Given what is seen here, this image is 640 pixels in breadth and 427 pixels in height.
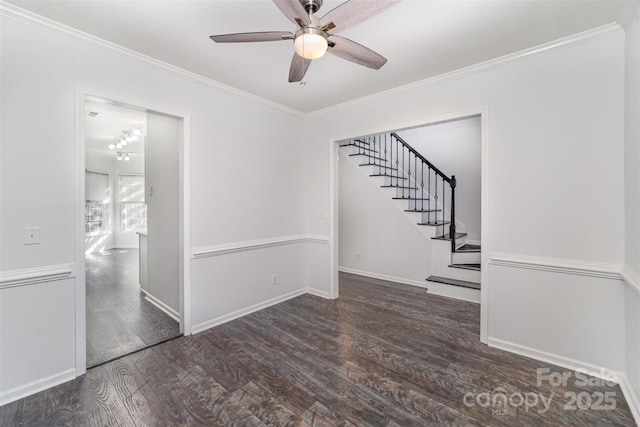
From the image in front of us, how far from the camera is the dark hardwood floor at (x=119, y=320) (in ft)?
8.60

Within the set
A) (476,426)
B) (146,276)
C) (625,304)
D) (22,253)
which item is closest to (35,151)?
(22,253)

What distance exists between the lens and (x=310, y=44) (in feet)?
4.99

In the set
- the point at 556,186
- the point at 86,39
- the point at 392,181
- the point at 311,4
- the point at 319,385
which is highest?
the point at 86,39

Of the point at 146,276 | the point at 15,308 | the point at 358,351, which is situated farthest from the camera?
the point at 146,276

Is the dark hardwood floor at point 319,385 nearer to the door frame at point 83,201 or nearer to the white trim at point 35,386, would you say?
the white trim at point 35,386

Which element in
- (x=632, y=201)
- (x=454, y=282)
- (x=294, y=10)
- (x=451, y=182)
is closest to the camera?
(x=294, y=10)

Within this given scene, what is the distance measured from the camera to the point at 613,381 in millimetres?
2090

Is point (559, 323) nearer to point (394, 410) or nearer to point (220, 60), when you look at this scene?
point (394, 410)

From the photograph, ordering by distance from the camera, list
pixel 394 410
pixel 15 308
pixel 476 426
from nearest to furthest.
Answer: pixel 476 426 → pixel 394 410 → pixel 15 308

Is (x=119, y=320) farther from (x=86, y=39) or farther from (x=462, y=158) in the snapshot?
(x=462, y=158)

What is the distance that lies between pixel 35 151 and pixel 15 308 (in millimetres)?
1118

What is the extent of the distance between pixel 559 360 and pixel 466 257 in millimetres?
1974

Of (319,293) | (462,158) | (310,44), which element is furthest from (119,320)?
(462,158)

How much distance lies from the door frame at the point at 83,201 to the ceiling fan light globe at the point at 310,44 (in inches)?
70.4
